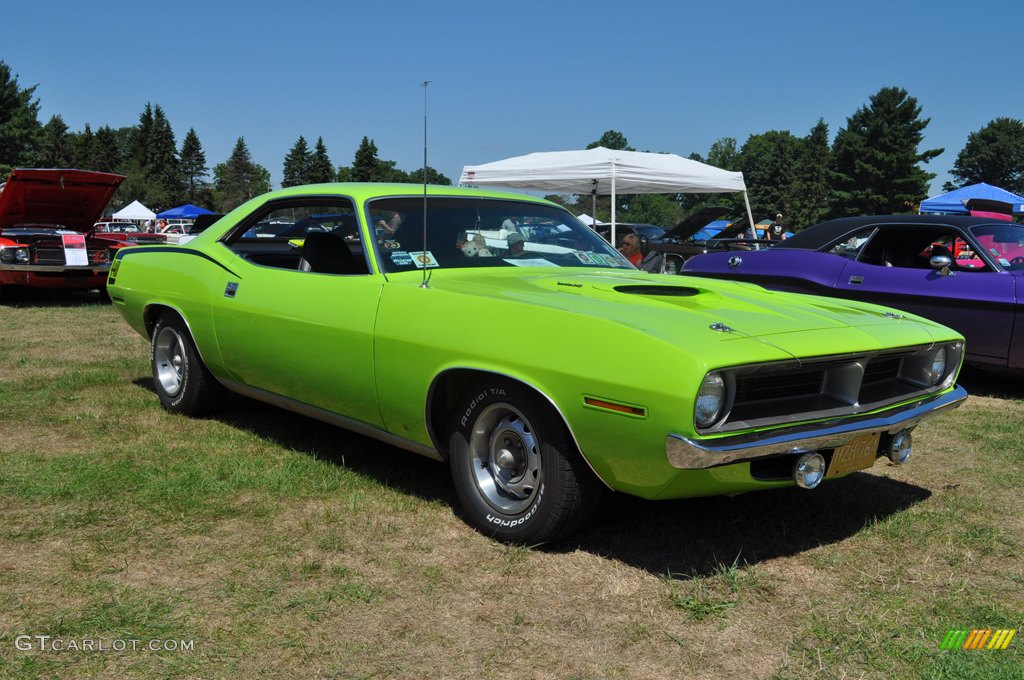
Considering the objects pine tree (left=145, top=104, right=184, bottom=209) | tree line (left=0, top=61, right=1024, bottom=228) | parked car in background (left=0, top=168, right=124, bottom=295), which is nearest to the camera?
parked car in background (left=0, top=168, right=124, bottom=295)

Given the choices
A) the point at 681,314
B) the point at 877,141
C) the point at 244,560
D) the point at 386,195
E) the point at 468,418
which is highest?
the point at 877,141

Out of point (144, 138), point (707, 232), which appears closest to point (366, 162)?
point (144, 138)

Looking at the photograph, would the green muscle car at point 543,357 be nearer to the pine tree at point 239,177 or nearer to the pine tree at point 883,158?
the pine tree at point 883,158

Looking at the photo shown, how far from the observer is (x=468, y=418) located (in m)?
3.23

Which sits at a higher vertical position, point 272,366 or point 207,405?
point 272,366

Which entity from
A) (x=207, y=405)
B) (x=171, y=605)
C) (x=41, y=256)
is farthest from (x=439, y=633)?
(x=41, y=256)

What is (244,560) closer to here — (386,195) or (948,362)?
(386,195)

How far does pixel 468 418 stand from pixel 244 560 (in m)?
0.93

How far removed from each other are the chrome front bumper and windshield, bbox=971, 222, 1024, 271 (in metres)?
3.74

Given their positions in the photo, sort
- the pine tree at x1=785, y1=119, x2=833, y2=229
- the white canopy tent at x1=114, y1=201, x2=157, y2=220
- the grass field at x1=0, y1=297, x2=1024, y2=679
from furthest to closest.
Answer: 1. the pine tree at x1=785, y1=119, x2=833, y2=229
2. the white canopy tent at x1=114, y1=201, x2=157, y2=220
3. the grass field at x1=0, y1=297, x2=1024, y2=679

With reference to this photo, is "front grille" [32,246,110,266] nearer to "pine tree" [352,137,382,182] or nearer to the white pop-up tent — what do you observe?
the white pop-up tent

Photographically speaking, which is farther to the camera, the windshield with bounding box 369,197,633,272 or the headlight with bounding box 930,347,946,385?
the windshield with bounding box 369,197,633,272

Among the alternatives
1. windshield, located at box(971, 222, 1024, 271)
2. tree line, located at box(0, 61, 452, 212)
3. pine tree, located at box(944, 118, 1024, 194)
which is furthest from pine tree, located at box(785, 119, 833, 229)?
windshield, located at box(971, 222, 1024, 271)

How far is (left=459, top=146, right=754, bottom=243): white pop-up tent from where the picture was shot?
12875 mm
